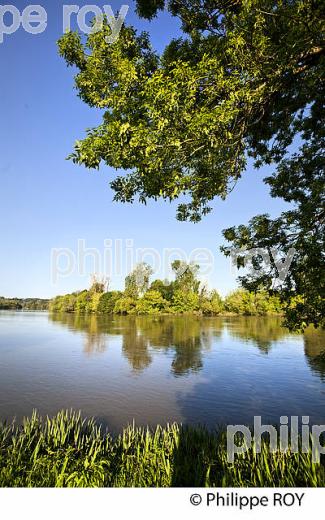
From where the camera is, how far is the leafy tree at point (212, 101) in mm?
4863

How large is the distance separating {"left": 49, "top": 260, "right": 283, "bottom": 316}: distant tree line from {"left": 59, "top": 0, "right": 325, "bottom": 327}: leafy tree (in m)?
83.7

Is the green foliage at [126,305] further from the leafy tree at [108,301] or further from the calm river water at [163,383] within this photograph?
the calm river water at [163,383]

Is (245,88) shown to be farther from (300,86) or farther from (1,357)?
(1,357)

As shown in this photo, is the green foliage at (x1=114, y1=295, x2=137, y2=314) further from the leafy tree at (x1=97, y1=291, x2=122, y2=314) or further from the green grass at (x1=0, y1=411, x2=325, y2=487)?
the green grass at (x1=0, y1=411, x2=325, y2=487)

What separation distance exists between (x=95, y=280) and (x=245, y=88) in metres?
118

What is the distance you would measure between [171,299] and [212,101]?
9682 centimetres

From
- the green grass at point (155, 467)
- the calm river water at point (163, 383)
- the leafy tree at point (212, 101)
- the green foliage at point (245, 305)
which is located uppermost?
the leafy tree at point (212, 101)

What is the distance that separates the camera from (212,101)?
550 centimetres

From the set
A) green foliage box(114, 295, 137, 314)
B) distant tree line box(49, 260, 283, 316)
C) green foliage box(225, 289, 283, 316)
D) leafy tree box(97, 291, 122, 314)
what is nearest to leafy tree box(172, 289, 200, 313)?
distant tree line box(49, 260, 283, 316)

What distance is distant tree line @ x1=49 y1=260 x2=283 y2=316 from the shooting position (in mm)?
94806

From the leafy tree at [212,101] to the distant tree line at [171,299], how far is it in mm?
83744

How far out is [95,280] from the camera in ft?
395

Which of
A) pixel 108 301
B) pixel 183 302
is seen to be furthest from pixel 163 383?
pixel 108 301

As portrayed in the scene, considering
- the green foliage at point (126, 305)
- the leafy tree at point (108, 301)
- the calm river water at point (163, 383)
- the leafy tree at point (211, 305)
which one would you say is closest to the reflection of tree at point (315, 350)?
the calm river water at point (163, 383)
